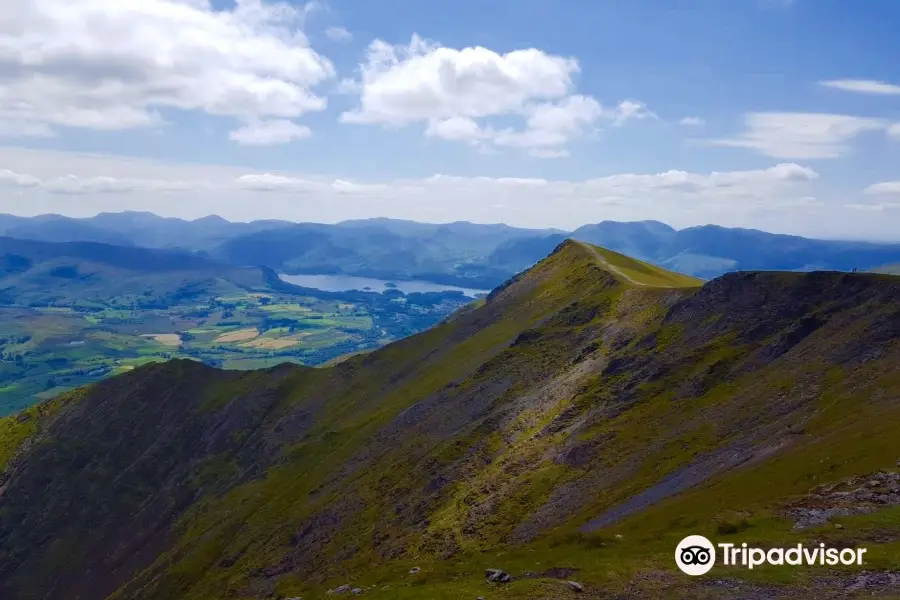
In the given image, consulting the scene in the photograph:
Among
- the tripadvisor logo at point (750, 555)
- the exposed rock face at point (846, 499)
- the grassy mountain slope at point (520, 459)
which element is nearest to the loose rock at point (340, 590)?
the grassy mountain slope at point (520, 459)

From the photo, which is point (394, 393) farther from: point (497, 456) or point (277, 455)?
point (497, 456)

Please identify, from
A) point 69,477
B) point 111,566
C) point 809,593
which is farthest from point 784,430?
point 69,477

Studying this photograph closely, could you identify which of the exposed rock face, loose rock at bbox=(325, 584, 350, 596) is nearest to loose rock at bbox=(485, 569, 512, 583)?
loose rock at bbox=(325, 584, 350, 596)

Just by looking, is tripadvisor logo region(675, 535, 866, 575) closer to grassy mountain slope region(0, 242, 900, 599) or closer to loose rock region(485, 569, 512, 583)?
grassy mountain slope region(0, 242, 900, 599)

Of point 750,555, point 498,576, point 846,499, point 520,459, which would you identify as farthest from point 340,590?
point 846,499

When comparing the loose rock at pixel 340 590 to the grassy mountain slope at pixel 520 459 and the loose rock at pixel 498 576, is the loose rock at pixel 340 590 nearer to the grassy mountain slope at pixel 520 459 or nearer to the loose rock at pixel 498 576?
the grassy mountain slope at pixel 520 459

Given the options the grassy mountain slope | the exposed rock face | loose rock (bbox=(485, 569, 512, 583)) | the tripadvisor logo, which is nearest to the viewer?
the tripadvisor logo

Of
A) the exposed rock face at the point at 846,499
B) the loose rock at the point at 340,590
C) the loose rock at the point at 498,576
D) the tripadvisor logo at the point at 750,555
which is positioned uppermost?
the exposed rock face at the point at 846,499
